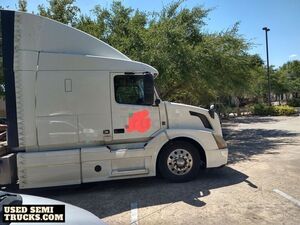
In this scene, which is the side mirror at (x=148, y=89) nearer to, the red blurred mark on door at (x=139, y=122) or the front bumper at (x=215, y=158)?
the red blurred mark on door at (x=139, y=122)

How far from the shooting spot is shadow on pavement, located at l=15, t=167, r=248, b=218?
6730 mm

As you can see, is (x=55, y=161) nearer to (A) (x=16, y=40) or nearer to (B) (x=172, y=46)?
(A) (x=16, y=40)

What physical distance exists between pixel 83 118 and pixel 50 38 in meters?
1.69

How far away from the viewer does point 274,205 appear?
20.5 ft

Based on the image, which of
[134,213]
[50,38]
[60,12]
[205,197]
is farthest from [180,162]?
[60,12]

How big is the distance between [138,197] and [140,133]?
1412mm

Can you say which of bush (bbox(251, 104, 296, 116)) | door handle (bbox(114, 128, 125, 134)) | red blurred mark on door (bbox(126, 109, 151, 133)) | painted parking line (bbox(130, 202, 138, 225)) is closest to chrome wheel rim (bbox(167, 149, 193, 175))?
red blurred mark on door (bbox(126, 109, 151, 133))

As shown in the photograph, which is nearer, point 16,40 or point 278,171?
point 16,40

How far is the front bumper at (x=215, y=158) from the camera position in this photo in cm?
823

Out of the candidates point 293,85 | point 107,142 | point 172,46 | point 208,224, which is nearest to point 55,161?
point 107,142

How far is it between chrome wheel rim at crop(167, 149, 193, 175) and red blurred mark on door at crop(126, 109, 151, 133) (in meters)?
0.78

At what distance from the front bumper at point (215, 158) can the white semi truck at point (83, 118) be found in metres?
0.02

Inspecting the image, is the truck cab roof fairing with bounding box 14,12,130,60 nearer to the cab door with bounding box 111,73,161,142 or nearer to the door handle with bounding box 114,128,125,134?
the cab door with bounding box 111,73,161,142

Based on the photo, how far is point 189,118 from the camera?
830 centimetres
